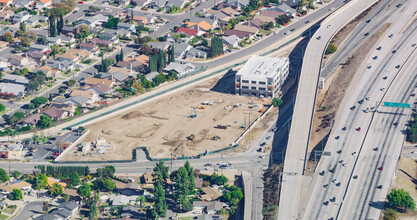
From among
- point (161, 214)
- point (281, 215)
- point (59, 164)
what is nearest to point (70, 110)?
point (59, 164)

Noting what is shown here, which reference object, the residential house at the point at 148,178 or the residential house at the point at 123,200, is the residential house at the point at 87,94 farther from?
the residential house at the point at 123,200

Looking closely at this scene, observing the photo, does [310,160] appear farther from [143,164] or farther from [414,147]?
[143,164]

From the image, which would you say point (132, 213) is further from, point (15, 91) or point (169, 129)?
point (15, 91)

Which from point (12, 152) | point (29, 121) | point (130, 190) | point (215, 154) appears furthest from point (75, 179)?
point (29, 121)

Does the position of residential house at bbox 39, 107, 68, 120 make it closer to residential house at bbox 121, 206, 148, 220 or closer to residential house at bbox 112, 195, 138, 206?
residential house at bbox 112, 195, 138, 206

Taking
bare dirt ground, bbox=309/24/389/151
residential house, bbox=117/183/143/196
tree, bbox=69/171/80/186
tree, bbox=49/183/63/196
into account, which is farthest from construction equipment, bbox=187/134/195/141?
tree, bbox=49/183/63/196

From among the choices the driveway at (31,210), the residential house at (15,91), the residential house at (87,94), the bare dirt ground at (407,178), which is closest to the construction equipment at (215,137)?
the residential house at (87,94)
